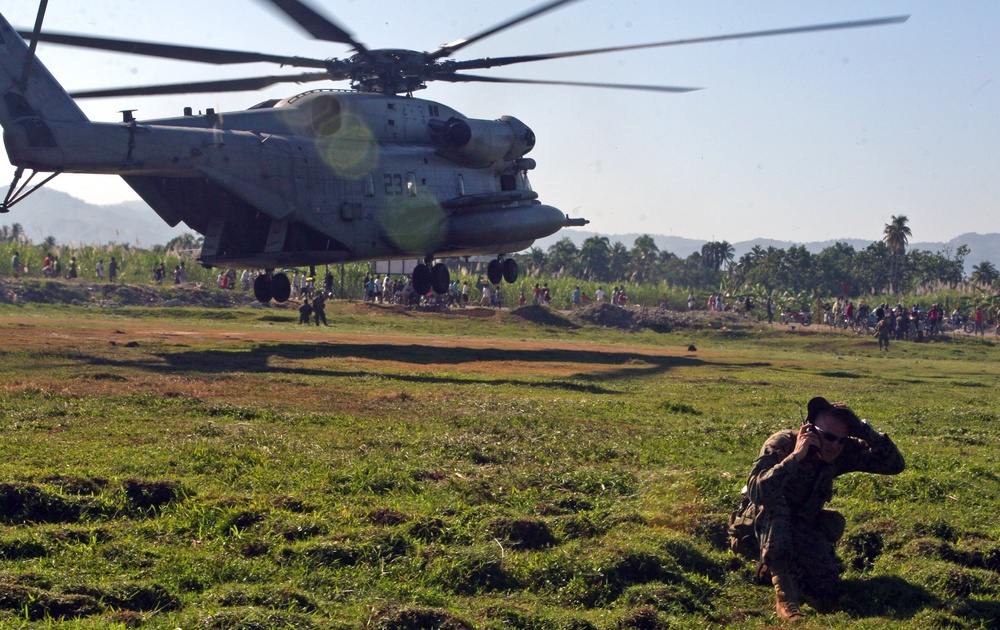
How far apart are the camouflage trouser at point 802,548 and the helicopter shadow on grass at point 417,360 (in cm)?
1222

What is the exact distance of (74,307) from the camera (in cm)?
4419

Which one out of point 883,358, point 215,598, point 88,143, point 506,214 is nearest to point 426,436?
point 215,598

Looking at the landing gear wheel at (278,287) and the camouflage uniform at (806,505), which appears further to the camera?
the landing gear wheel at (278,287)

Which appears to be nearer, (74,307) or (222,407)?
(222,407)

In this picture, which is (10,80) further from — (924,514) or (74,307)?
(74,307)

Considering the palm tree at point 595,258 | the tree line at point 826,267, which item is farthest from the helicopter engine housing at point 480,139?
the palm tree at point 595,258

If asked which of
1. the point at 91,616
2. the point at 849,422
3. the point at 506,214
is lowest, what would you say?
the point at 91,616

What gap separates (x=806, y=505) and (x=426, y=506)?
130 inches

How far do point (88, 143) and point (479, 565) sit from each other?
16.8 metres

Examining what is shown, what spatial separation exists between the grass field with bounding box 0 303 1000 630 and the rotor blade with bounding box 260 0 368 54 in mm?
7224

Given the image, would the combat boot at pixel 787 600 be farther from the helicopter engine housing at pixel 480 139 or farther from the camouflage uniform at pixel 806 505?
the helicopter engine housing at pixel 480 139

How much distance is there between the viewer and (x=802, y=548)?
7395 mm

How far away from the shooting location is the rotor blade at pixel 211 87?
76.4ft

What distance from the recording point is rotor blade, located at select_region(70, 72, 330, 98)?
23.3 m
